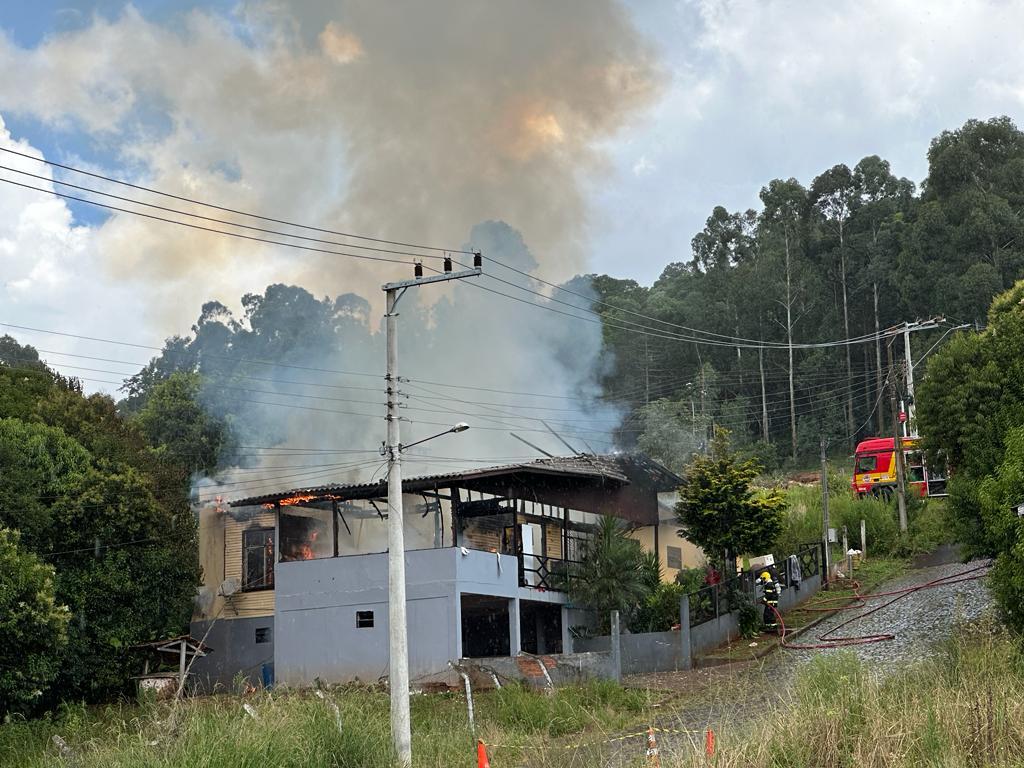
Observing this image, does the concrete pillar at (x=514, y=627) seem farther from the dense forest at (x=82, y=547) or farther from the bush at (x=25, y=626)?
the bush at (x=25, y=626)

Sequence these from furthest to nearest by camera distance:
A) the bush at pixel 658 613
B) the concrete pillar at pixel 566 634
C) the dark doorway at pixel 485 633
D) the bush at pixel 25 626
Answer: the dark doorway at pixel 485 633, the concrete pillar at pixel 566 634, the bush at pixel 658 613, the bush at pixel 25 626

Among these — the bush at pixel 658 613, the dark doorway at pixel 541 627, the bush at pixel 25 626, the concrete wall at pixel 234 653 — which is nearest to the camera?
the bush at pixel 25 626

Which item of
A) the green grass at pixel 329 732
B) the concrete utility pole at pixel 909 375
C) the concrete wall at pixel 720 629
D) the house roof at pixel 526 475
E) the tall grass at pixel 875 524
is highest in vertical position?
the concrete utility pole at pixel 909 375

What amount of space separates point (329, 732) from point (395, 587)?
9.55ft

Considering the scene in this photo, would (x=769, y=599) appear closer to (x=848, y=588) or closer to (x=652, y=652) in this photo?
(x=652, y=652)

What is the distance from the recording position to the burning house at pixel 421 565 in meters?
32.5

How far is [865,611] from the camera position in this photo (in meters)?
34.8

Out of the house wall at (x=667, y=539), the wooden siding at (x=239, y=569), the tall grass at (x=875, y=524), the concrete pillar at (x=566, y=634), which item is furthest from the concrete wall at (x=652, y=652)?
the wooden siding at (x=239, y=569)

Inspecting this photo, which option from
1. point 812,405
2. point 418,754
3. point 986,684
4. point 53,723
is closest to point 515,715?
point 418,754

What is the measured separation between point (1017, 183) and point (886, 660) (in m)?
46.8

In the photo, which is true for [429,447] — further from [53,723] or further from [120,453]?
[53,723]

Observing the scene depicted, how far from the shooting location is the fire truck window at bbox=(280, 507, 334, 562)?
4066 centimetres

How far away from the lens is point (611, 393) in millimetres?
75312

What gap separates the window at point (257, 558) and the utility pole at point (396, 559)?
22206 millimetres
